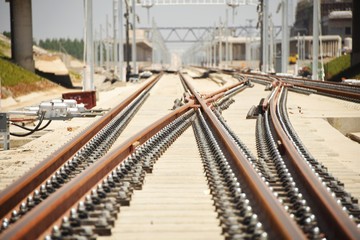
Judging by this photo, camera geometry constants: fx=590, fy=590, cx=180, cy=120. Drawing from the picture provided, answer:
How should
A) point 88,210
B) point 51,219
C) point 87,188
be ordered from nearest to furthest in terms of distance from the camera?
point 51,219
point 88,210
point 87,188

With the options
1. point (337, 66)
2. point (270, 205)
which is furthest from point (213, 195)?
point (337, 66)

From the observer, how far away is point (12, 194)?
524 cm

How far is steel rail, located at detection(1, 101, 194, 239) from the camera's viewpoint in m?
3.92

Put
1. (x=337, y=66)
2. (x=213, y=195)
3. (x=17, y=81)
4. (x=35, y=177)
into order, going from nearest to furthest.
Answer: (x=213, y=195), (x=35, y=177), (x=17, y=81), (x=337, y=66)

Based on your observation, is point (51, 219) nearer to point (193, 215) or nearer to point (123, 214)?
point (123, 214)

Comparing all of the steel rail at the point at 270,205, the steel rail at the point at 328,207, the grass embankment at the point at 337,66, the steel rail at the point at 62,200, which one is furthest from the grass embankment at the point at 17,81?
the steel rail at the point at 328,207

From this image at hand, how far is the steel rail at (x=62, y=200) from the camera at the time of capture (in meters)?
3.92

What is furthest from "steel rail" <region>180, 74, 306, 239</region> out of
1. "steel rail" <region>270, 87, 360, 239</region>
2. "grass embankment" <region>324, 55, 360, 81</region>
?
"grass embankment" <region>324, 55, 360, 81</region>

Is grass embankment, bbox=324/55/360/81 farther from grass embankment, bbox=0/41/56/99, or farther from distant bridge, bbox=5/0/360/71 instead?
grass embankment, bbox=0/41/56/99

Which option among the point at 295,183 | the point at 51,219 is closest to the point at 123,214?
the point at 51,219

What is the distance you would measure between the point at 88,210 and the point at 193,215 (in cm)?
94

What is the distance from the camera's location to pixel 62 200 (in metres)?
4.74

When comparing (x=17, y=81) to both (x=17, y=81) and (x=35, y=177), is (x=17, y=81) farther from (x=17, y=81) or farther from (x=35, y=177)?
(x=35, y=177)

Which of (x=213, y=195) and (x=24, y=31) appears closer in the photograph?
(x=213, y=195)
